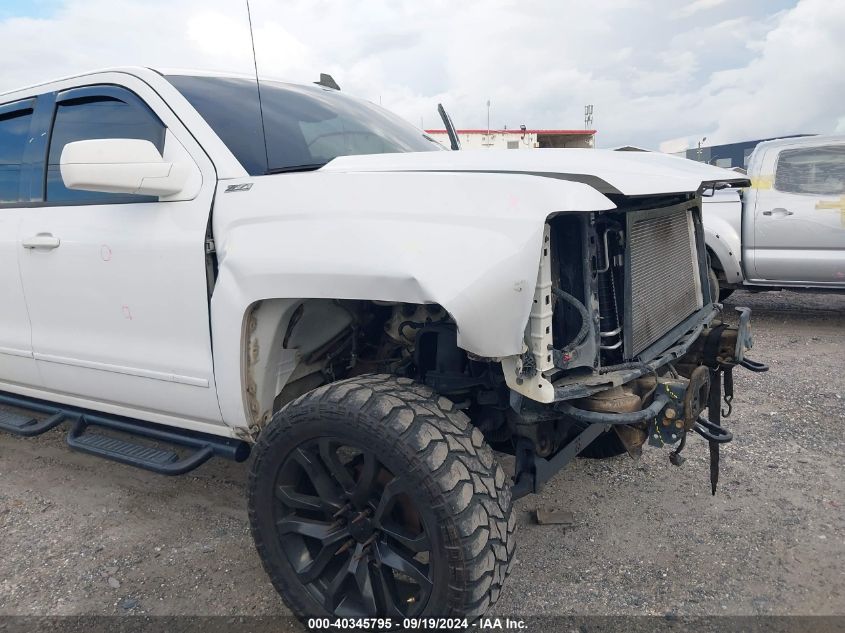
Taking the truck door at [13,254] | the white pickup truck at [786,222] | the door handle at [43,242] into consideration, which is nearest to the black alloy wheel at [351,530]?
the door handle at [43,242]

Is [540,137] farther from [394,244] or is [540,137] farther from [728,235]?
[394,244]

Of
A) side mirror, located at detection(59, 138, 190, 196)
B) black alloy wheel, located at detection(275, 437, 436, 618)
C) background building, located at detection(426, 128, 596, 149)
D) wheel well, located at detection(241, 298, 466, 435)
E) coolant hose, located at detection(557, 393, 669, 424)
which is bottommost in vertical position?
black alloy wheel, located at detection(275, 437, 436, 618)

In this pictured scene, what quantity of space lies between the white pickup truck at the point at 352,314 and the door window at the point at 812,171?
4319 mm

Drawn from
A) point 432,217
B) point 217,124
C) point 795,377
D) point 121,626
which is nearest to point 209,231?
point 217,124

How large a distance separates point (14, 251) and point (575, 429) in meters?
2.69

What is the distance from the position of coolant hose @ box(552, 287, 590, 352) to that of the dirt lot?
1.08 m

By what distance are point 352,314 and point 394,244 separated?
23.7 inches

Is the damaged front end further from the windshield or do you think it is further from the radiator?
the windshield

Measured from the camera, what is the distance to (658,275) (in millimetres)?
2424

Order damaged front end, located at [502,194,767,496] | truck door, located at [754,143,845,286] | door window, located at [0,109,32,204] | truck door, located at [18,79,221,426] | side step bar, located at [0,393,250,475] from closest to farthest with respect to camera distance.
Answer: damaged front end, located at [502,194,767,496] < truck door, located at [18,79,221,426] < side step bar, located at [0,393,250,475] < door window, located at [0,109,32,204] < truck door, located at [754,143,845,286]

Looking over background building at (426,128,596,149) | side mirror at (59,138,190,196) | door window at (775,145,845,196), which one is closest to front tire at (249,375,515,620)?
side mirror at (59,138,190,196)

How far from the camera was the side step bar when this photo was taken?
248 cm

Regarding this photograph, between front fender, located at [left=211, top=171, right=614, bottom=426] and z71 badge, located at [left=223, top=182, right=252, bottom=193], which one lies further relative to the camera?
z71 badge, located at [left=223, top=182, right=252, bottom=193]

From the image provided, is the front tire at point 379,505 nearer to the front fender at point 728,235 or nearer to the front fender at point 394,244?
the front fender at point 394,244
